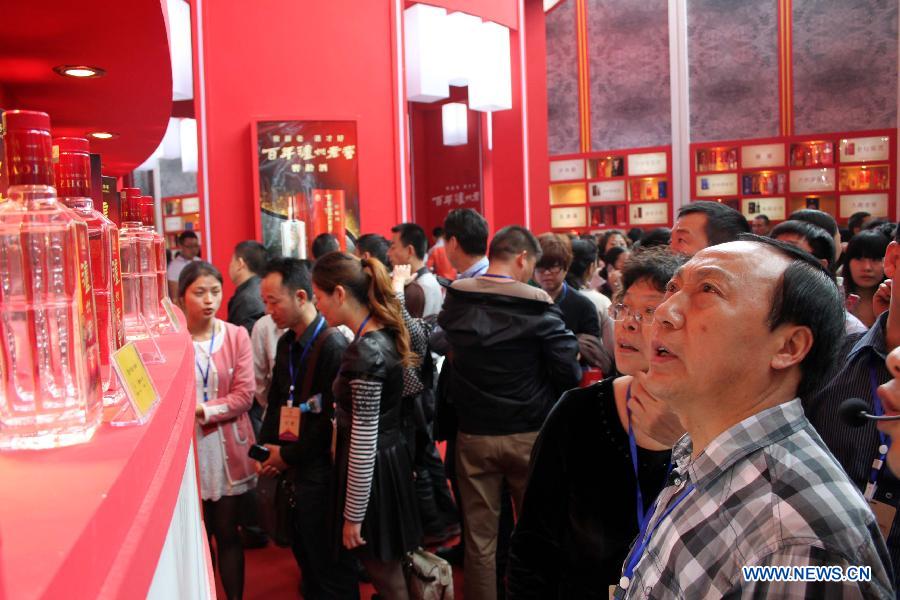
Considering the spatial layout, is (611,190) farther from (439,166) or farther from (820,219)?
(820,219)

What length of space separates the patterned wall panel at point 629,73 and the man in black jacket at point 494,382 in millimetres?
9884

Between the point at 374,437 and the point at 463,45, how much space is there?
18.1 feet

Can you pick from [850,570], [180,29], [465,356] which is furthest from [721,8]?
[850,570]

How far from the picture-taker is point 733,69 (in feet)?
38.8

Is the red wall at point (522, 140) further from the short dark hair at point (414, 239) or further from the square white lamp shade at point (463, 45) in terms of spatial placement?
the short dark hair at point (414, 239)

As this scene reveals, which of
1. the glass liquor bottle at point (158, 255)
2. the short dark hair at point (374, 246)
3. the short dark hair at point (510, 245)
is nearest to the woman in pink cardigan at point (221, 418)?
the short dark hair at point (510, 245)

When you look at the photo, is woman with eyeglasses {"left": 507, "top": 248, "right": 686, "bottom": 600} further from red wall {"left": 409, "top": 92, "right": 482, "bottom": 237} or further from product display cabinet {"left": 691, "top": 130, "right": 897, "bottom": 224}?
product display cabinet {"left": 691, "top": 130, "right": 897, "bottom": 224}

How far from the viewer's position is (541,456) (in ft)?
5.69

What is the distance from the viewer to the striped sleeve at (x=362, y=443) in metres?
2.65

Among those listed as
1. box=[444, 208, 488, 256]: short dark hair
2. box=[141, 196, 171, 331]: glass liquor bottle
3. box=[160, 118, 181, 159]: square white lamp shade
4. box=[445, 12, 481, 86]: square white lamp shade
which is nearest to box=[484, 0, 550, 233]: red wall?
box=[445, 12, 481, 86]: square white lamp shade

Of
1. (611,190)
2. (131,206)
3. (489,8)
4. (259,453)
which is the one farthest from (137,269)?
(611,190)

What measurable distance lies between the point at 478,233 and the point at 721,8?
9722 mm

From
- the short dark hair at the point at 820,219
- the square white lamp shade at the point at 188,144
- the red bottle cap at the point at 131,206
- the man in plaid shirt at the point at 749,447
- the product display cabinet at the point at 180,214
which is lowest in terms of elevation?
the man in plaid shirt at the point at 749,447

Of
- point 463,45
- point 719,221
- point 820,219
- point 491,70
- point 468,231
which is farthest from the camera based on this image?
point 491,70
